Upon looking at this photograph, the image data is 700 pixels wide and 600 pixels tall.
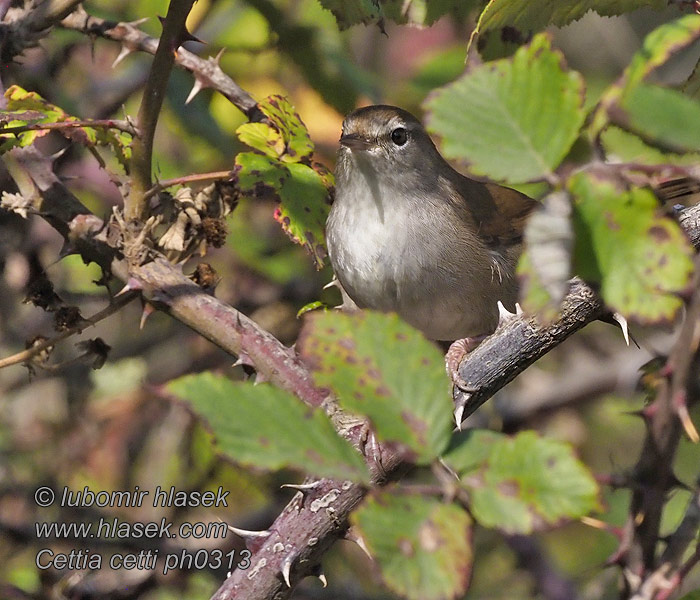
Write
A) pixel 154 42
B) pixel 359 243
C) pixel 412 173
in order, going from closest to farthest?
pixel 154 42, pixel 359 243, pixel 412 173

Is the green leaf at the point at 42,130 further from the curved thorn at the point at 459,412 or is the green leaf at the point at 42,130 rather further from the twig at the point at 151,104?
the curved thorn at the point at 459,412

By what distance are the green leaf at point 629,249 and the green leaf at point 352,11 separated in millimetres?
1273

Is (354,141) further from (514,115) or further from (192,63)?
(514,115)

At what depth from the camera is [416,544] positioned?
0.98m

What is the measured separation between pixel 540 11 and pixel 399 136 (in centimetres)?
157

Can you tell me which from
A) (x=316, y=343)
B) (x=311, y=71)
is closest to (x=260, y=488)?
(x=311, y=71)

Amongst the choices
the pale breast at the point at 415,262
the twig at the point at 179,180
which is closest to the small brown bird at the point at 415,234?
the pale breast at the point at 415,262

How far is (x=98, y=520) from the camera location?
3.25 m

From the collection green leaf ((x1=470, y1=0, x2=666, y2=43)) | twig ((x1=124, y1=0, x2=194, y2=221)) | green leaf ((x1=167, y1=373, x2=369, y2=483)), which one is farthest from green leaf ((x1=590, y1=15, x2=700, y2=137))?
twig ((x1=124, y1=0, x2=194, y2=221))

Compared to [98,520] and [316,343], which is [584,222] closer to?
[316,343]

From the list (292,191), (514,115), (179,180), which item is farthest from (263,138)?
(514,115)

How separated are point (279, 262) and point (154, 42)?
1.49 meters

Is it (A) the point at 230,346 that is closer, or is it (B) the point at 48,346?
(A) the point at 230,346

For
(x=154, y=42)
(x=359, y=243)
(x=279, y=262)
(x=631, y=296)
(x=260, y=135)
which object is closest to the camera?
(x=631, y=296)
